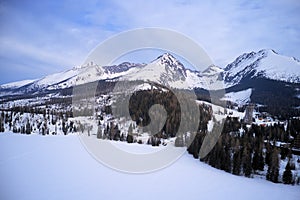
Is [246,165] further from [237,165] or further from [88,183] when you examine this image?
[88,183]

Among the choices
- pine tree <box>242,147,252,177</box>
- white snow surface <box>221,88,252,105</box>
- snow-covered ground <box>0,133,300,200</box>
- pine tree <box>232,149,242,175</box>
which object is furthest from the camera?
white snow surface <box>221,88,252,105</box>

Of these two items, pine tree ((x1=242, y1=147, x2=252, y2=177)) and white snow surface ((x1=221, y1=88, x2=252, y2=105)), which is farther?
white snow surface ((x1=221, y1=88, x2=252, y2=105))

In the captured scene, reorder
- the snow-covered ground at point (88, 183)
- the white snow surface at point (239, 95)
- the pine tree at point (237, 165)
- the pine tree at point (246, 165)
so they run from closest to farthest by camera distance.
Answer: the snow-covered ground at point (88, 183) → the pine tree at point (246, 165) → the pine tree at point (237, 165) → the white snow surface at point (239, 95)

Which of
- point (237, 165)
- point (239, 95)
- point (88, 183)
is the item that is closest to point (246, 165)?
point (237, 165)

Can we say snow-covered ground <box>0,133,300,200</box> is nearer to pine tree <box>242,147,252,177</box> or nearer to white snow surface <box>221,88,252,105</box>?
pine tree <box>242,147,252,177</box>

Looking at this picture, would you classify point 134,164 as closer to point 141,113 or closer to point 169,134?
point 169,134

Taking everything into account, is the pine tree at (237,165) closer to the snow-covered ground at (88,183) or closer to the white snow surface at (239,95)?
the snow-covered ground at (88,183)

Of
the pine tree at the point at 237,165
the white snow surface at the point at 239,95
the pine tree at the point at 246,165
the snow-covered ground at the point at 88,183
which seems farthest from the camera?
the white snow surface at the point at 239,95

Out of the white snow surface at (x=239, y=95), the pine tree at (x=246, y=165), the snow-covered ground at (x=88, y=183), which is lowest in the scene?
the pine tree at (x=246, y=165)

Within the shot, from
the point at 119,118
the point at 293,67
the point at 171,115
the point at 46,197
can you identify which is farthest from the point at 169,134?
the point at 293,67

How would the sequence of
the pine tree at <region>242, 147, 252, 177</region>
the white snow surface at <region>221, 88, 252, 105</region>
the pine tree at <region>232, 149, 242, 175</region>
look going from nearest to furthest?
the pine tree at <region>242, 147, 252, 177</region>
the pine tree at <region>232, 149, 242, 175</region>
the white snow surface at <region>221, 88, 252, 105</region>

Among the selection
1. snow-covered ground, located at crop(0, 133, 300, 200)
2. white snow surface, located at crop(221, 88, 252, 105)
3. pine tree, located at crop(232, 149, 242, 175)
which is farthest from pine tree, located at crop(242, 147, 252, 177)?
white snow surface, located at crop(221, 88, 252, 105)

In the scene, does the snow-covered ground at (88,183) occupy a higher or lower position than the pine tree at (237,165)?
higher

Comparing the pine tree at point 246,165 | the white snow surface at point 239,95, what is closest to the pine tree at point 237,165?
the pine tree at point 246,165
